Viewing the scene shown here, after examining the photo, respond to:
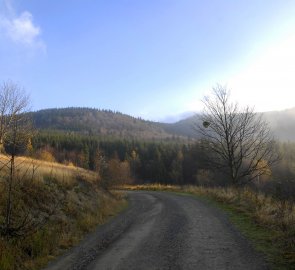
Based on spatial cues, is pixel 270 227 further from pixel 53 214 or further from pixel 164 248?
pixel 53 214

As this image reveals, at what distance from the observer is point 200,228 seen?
13.1 meters

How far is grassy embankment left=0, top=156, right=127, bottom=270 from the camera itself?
9414 mm

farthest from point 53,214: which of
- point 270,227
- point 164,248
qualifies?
point 270,227

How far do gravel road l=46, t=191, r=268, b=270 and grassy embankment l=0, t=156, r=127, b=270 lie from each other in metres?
0.56

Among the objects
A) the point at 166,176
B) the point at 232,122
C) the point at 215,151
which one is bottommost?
the point at 166,176

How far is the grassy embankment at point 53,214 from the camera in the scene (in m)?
9.41

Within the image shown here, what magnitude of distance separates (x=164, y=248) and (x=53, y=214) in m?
5.34

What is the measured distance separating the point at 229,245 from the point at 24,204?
7058mm

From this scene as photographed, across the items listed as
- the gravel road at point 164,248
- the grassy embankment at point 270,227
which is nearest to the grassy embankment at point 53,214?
the gravel road at point 164,248

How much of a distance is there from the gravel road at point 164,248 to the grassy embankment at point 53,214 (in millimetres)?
565

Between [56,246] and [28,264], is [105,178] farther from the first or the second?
[28,264]

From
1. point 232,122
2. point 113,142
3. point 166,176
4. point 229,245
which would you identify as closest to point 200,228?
point 229,245

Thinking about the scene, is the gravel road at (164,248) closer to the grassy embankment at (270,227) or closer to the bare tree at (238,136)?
the grassy embankment at (270,227)

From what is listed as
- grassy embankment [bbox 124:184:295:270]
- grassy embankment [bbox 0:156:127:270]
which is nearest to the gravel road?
grassy embankment [bbox 124:184:295:270]
